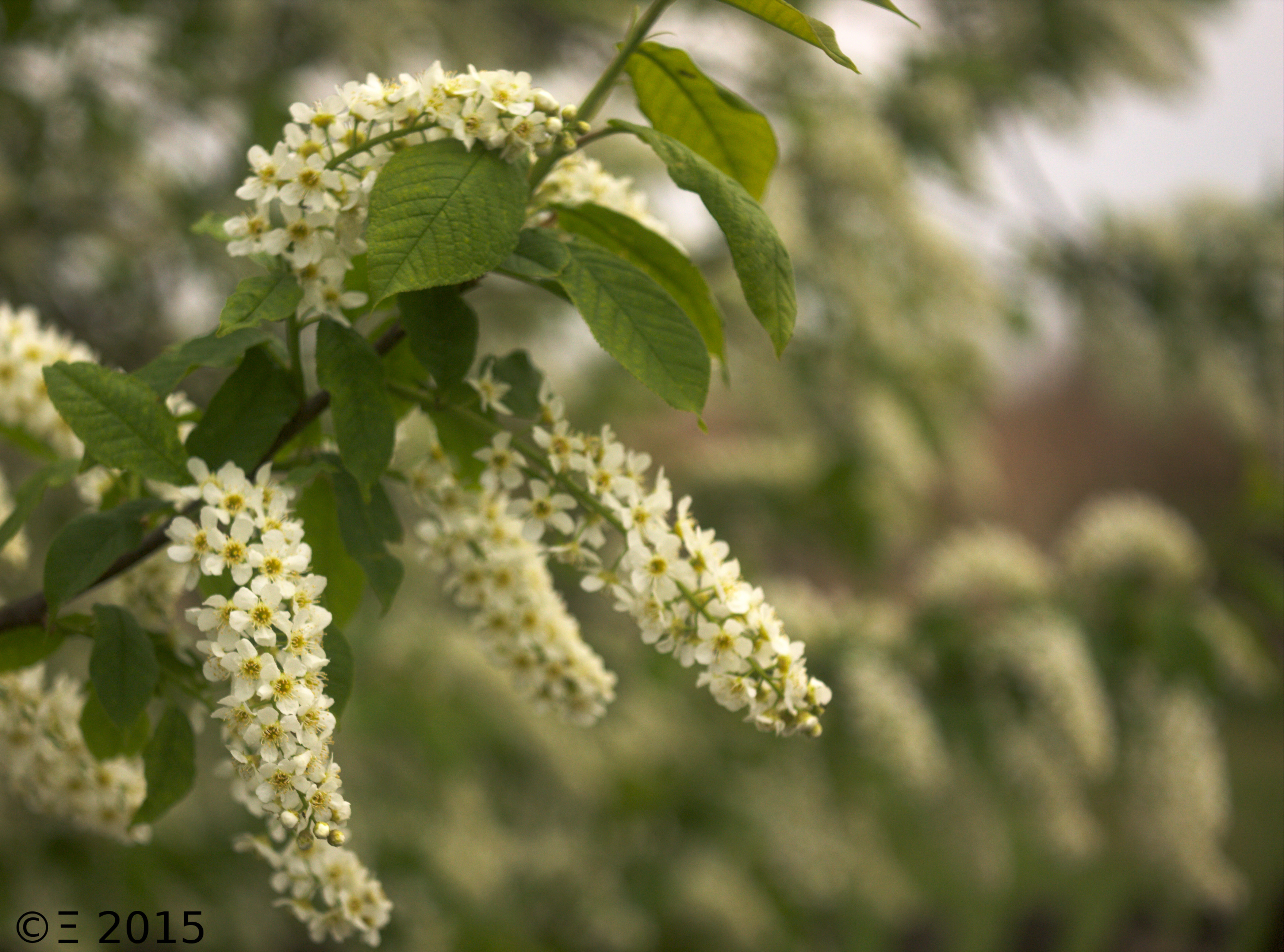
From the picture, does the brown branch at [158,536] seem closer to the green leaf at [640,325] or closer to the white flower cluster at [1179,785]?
the green leaf at [640,325]

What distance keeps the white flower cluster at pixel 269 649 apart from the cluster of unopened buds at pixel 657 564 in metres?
0.24

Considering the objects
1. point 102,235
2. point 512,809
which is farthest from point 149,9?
point 512,809

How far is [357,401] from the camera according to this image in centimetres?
98

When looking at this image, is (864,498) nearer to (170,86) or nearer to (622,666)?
(622,666)

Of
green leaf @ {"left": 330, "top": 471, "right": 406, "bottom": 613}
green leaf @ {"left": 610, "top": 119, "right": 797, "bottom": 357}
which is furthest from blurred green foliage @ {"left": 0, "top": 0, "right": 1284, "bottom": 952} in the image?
green leaf @ {"left": 610, "top": 119, "right": 797, "bottom": 357}

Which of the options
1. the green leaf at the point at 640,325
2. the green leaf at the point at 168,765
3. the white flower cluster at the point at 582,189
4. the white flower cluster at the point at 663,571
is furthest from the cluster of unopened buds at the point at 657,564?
the green leaf at the point at 168,765

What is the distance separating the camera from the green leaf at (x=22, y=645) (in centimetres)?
112

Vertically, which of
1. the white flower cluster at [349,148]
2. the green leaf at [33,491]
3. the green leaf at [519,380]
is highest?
the white flower cluster at [349,148]

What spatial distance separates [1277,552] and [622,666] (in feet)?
40.0

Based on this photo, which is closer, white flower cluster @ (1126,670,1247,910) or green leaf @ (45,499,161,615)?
green leaf @ (45,499,161,615)

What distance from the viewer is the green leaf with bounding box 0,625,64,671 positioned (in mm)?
1115

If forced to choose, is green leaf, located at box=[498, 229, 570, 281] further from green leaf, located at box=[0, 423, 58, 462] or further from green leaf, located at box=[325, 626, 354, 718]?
green leaf, located at box=[0, 423, 58, 462]

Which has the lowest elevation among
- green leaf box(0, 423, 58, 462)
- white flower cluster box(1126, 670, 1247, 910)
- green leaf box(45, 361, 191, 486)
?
white flower cluster box(1126, 670, 1247, 910)

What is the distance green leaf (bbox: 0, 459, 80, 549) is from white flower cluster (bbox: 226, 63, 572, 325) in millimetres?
365
